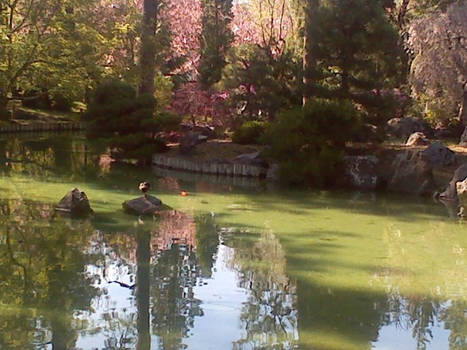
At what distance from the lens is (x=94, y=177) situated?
12.7m

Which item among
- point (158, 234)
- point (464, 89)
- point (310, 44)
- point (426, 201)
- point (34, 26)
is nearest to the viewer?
point (158, 234)

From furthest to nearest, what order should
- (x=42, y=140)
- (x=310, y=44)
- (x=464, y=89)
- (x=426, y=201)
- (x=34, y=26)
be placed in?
(x=42, y=140)
(x=34, y=26)
(x=464, y=89)
(x=310, y=44)
(x=426, y=201)

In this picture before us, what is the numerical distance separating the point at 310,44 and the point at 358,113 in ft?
6.36

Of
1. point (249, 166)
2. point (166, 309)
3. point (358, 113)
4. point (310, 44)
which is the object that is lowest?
point (166, 309)

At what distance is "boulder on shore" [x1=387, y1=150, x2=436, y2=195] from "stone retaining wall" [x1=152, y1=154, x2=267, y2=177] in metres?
2.74

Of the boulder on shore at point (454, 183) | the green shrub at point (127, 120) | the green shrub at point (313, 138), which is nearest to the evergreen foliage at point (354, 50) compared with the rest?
the green shrub at point (313, 138)

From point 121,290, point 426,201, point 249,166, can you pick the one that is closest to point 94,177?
point 249,166

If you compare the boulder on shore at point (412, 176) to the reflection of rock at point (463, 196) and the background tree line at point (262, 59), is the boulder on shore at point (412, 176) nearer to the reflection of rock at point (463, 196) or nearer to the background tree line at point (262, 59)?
the background tree line at point (262, 59)

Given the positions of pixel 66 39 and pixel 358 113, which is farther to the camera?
pixel 66 39

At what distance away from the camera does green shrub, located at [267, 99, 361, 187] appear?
11992 millimetres

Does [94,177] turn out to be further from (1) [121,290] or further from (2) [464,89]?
(2) [464,89]

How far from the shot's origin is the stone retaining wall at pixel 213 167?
44.5 ft

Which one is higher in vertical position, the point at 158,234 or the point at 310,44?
the point at 310,44

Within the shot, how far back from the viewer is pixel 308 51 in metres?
13.4
